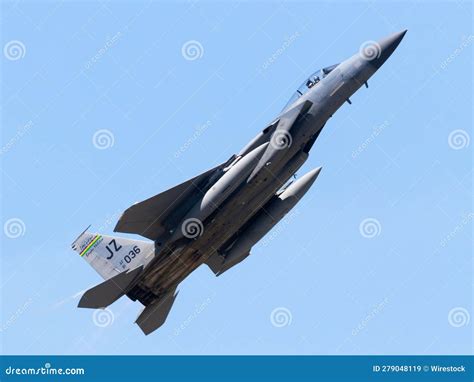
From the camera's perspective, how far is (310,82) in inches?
1085

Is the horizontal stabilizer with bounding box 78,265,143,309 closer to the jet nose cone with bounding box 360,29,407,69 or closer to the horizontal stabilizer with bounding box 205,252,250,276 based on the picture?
the horizontal stabilizer with bounding box 205,252,250,276

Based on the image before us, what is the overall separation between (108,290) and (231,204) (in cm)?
486

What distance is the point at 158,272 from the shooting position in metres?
28.2

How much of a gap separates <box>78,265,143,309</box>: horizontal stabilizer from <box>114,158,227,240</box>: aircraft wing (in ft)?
4.26

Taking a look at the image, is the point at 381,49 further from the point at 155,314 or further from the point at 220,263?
the point at 155,314

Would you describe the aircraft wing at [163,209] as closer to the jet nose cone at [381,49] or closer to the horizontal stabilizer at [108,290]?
the horizontal stabilizer at [108,290]

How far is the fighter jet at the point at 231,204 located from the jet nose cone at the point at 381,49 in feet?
0.10

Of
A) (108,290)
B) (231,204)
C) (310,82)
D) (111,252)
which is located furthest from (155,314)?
(310,82)

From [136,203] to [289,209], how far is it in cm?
494

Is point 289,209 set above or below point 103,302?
below

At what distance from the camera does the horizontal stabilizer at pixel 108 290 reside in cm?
2777

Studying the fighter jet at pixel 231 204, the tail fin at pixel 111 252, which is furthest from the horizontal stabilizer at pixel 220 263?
the tail fin at pixel 111 252
